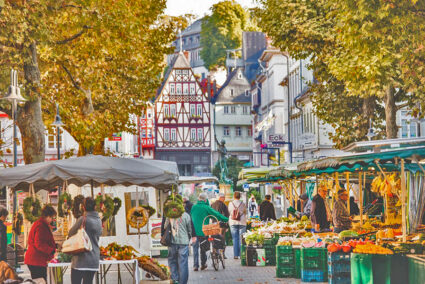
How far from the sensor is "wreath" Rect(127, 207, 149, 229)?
1686 centimetres

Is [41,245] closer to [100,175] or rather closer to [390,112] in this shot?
[100,175]

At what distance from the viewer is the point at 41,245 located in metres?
12.7

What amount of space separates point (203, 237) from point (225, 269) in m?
0.99

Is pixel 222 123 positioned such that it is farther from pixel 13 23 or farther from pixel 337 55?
pixel 13 23

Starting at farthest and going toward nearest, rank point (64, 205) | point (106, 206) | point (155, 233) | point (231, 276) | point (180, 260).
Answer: point (155, 233) < point (231, 276) < point (64, 205) < point (106, 206) < point (180, 260)

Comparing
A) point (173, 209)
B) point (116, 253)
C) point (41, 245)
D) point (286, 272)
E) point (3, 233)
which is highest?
point (173, 209)

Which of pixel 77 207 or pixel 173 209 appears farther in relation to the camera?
pixel 173 209

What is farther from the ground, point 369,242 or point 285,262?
point 369,242

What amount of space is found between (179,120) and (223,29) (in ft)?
68.8

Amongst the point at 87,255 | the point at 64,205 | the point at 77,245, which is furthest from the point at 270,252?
the point at 77,245

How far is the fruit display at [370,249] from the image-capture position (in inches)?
536

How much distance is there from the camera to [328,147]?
5031 cm

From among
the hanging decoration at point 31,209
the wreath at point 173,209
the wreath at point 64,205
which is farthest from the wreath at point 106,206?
the wreath at point 173,209

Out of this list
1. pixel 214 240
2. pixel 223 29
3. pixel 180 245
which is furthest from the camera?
pixel 223 29
